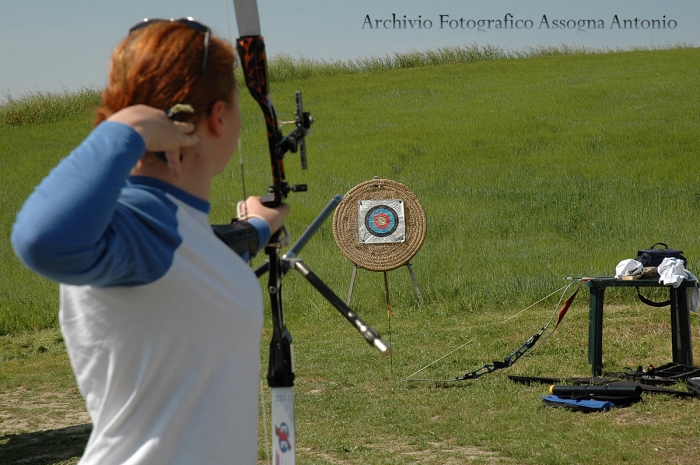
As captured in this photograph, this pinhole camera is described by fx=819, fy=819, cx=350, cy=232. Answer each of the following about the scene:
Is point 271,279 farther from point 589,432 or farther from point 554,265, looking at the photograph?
point 554,265

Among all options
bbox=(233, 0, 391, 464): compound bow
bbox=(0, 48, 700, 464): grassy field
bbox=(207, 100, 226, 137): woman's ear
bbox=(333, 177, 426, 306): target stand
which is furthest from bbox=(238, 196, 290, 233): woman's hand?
bbox=(333, 177, 426, 306): target stand

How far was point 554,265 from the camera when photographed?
9.75 metres

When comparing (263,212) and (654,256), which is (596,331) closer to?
(654,256)

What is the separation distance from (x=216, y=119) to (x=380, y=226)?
7.67m

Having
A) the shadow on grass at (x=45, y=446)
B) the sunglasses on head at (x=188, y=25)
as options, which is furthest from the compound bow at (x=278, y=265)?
the shadow on grass at (x=45, y=446)

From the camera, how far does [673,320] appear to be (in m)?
5.61

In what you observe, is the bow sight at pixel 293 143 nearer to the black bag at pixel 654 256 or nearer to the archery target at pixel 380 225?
the black bag at pixel 654 256

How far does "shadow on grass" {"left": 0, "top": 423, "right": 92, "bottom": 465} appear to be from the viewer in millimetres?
4309

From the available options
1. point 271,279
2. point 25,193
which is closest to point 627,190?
point 25,193

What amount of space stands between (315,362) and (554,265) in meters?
4.29

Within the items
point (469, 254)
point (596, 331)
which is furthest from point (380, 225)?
point (596, 331)

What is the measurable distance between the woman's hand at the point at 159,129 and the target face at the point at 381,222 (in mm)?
7712

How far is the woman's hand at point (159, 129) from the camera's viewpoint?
992mm

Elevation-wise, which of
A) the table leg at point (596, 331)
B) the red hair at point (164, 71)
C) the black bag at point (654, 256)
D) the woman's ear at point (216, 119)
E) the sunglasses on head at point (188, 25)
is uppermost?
the sunglasses on head at point (188, 25)
